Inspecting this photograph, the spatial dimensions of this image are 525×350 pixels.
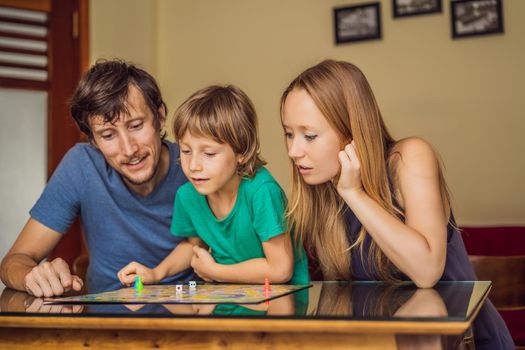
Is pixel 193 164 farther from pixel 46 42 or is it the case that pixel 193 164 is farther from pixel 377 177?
pixel 46 42

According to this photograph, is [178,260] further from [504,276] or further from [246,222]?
[504,276]

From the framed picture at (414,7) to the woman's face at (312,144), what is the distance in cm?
267

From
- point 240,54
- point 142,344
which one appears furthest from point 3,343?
point 240,54

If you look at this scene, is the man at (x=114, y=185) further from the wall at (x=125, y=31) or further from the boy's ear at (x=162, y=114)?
the wall at (x=125, y=31)

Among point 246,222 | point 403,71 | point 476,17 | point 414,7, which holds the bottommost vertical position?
point 246,222

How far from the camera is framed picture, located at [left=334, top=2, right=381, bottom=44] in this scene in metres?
4.29

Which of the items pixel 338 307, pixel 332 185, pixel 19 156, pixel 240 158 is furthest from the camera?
pixel 19 156

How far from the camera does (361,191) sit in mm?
1641

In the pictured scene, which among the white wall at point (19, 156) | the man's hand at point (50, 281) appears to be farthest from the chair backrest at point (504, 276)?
the white wall at point (19, 156)

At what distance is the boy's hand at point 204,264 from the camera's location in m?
1.86

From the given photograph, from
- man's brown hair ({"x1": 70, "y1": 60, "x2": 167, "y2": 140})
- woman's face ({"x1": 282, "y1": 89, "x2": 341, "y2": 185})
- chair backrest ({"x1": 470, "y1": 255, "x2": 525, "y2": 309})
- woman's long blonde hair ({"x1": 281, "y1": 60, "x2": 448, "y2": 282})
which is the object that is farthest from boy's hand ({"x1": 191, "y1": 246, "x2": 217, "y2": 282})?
chair backrest ({"x1": 470, "y1": 255, "x2": 525, "y2": 309})

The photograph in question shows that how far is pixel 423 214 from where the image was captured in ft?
5.33

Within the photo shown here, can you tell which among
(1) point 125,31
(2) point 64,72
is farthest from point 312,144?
(1) point 125,31

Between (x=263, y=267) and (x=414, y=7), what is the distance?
2.84m
